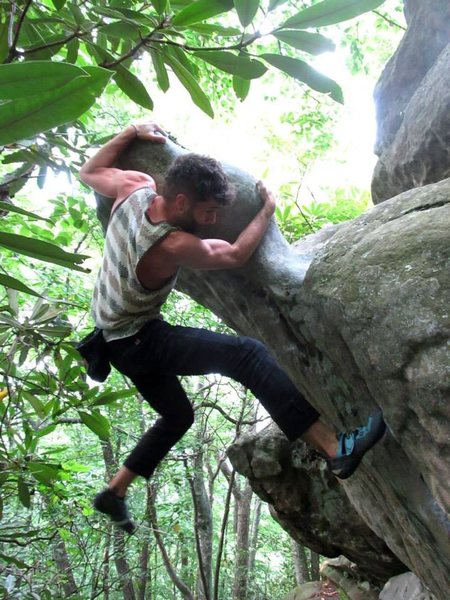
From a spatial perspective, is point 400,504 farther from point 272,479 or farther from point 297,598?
point 297,598

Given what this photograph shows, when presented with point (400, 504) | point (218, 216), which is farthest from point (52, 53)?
point (400, 504)

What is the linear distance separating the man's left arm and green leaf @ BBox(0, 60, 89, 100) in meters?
1.59

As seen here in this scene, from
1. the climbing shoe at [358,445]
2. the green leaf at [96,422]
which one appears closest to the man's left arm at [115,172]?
the green leaf at [96,422]

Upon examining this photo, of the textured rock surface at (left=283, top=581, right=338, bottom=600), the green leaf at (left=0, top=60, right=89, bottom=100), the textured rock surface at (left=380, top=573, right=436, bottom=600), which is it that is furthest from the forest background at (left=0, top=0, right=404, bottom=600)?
the textured rock surface at (left=380, top=573, right=436, bottom=600)

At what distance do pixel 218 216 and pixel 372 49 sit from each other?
6.53 m

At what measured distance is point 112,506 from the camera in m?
2.74

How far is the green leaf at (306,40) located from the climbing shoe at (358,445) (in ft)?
4.63

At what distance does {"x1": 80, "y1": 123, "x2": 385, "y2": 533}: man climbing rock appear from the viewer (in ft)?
7.30

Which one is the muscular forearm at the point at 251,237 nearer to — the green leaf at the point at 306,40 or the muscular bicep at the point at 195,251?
the muscular bicep at the point at 195,251

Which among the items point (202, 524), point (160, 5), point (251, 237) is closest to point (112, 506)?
point (251, 237)

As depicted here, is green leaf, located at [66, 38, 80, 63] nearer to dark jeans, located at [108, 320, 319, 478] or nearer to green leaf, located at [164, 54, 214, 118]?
green leaf, located at [164, 54, 214, 118]

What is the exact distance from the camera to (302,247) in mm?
2982

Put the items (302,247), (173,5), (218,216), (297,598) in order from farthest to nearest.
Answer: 1. (297,598)
2. (302,247)
3. (218,216)
4. (173,5)

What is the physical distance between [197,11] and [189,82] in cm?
55
